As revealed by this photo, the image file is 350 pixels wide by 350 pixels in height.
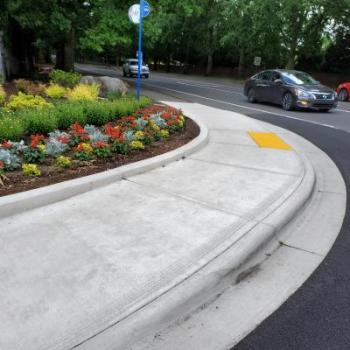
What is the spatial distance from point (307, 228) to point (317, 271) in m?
0.94

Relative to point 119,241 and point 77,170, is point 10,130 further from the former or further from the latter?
point 119,241

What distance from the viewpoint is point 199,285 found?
317 centimetres

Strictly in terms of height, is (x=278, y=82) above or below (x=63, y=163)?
below

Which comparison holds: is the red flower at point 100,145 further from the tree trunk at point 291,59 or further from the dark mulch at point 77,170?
the tree trunk at point 291,59

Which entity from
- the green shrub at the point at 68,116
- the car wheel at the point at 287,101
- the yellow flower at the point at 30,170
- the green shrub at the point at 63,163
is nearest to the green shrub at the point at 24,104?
the green shrub at the point at 68,116

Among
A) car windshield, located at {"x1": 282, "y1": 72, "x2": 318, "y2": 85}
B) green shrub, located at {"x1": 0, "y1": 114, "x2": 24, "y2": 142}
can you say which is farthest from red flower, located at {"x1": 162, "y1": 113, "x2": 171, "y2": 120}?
car windshield, located at {"x1": 282, "y1": 72, "x2": 318, "y2": 85}

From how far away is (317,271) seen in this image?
3.63 meters

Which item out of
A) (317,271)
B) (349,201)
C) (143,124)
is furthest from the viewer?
(143,124)

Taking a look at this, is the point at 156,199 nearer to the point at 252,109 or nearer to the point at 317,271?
the point at 317,271

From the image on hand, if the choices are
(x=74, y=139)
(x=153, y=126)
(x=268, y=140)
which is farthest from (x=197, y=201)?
(x=268, y=140)

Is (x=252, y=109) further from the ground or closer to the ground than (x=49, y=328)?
closer to the ground

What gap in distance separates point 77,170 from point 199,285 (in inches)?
112

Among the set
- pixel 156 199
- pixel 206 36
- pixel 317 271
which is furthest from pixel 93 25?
pixel 206 36

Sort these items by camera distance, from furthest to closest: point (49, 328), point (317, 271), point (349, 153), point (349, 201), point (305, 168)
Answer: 1. point (349, 153)
2. point (305, 168)
3. point (349, 201)
4. point (317, 271)
5. point (49, 328)
